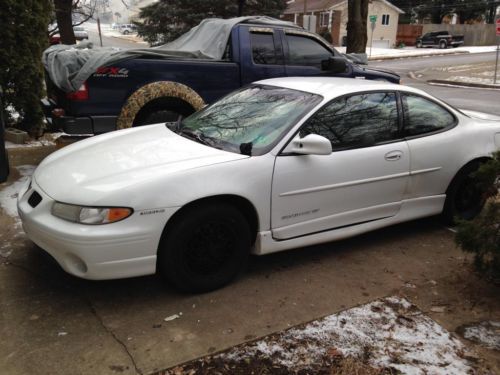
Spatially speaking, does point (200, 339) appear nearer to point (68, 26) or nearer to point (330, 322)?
point (330, 322)

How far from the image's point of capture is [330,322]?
3.24m

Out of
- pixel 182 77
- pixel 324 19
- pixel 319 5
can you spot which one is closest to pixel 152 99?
pixel 182 77

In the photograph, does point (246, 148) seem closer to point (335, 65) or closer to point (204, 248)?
point (204, 248)

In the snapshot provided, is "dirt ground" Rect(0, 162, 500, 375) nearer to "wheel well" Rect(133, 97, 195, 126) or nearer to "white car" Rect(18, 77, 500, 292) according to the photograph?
"white car" Rect(18, 77, 500, 292)

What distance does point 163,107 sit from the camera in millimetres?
6289

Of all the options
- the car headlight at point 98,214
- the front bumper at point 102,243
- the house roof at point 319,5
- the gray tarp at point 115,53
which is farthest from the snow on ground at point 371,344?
the house roof at point 319,5

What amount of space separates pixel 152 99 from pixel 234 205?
2971 millimetres

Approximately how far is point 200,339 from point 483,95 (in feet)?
53.7

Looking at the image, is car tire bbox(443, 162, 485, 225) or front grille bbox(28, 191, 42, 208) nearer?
front grille bbox(28, 191, 42, 208)

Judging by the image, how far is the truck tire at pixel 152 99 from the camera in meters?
5.93

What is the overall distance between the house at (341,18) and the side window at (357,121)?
4465 cm

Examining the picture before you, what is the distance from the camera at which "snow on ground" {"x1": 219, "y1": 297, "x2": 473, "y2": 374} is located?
286cm

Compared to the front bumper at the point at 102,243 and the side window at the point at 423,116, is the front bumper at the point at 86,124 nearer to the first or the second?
the front bumper at the point at 102,243

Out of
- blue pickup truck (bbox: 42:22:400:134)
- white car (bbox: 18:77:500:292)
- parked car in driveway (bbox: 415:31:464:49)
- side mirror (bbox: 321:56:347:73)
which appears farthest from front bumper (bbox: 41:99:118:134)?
parked car in driveway (bbox: 415:31:464:49)
